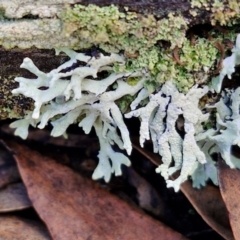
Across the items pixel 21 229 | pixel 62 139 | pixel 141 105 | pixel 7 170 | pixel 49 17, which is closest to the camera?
pixel 49 17

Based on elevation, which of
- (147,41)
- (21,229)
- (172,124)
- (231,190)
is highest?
(147,41)

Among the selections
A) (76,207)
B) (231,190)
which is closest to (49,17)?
(76,207)

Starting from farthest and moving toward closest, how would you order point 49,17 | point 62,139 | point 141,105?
point 62,139 < point 141,105 < point 49,17

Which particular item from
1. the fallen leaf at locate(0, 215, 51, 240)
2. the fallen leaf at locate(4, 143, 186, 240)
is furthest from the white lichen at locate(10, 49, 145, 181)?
the fallen leaf at locate(0, 215, 51, 240)

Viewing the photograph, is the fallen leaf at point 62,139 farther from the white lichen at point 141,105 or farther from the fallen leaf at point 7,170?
the white lichen at point 141,105

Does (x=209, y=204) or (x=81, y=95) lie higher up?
(x=81, y=95)

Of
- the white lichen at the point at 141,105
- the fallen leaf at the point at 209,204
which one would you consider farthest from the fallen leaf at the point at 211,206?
the white lichen at the point at 141,105

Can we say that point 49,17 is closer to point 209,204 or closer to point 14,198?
point 14,198
